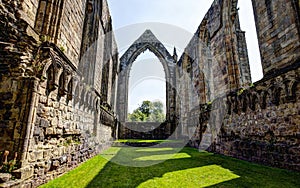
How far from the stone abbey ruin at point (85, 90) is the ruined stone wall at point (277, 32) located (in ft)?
0.08

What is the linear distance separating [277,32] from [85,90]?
18.1 ft

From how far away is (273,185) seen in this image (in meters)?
2.63

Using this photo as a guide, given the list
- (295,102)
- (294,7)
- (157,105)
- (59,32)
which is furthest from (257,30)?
(157,105)

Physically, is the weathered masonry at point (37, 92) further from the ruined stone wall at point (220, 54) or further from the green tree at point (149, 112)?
the green tree at point (149, 112)

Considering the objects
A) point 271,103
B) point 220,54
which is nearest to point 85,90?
point 271,103

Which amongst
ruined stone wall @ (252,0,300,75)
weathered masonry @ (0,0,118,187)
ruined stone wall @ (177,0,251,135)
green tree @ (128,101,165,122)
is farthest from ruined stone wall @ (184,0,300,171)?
green tree @ (128,101,165,122)

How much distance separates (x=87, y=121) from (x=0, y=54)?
2969 mm

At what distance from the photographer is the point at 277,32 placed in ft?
14.8

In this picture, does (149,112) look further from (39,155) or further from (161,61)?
(39,155)

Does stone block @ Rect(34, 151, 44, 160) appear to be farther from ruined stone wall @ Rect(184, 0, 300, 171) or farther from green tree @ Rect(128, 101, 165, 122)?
green tree @ Rect(128, 101, 165, 122)

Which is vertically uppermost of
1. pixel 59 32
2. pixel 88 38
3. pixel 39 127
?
pixel 88 38

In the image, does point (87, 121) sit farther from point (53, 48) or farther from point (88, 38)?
point (88, 38)

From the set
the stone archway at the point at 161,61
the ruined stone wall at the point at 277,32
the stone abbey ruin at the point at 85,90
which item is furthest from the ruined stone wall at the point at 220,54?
the stone archway at the point at 161,61

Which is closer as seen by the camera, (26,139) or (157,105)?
(26,139)
